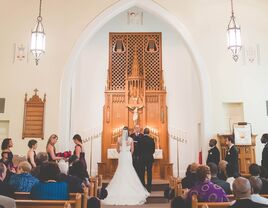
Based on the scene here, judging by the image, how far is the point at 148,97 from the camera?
1093cm

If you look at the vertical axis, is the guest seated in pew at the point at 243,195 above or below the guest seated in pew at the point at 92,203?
above

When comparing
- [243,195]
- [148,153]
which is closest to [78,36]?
[148,153]

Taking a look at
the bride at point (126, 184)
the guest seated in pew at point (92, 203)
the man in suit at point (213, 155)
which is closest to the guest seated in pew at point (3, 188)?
the guest seated in pew at point (92, 203)

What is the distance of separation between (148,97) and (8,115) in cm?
463

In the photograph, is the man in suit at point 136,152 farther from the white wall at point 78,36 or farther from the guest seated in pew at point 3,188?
the guest seated in pew at point 3,188

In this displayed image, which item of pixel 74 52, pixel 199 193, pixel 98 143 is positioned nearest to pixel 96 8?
pixel 74 52

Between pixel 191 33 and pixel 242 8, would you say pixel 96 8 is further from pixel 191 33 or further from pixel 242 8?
pixel 242 8

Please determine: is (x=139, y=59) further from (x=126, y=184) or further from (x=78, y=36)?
(x=126, y=184)

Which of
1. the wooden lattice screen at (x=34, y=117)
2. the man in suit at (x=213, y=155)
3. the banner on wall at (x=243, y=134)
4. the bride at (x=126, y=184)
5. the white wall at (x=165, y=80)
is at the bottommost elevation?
the bride at (x=126, y=184)

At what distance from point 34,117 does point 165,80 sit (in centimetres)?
487

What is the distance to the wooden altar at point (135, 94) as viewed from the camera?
10586 mm

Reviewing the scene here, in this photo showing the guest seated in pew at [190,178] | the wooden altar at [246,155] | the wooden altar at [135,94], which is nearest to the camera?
the guest seated in pew at [190,178]

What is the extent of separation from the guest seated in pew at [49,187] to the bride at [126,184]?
3.12 metres

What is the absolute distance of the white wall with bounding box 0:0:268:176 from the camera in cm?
819
